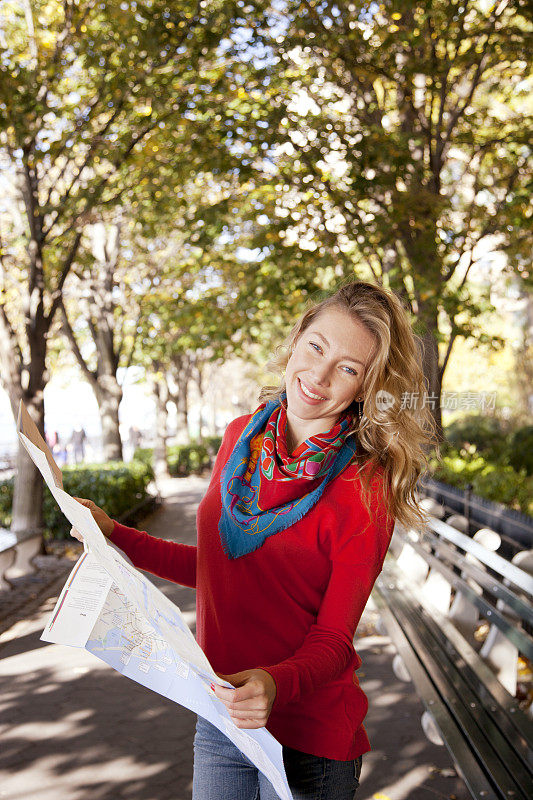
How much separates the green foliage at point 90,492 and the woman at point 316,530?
9643 mm

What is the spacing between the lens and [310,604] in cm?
211

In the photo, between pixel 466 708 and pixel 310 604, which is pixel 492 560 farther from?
pixel 310 604

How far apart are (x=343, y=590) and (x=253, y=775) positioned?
63cm

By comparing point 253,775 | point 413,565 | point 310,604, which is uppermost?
point 310,604

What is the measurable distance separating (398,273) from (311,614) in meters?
7.84

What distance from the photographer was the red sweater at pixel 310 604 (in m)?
1.97

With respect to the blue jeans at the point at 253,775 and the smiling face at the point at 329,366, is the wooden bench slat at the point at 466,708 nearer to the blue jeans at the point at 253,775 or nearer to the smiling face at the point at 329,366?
the blue jeans at the point at 253,775

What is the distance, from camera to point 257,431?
2426 millimetres

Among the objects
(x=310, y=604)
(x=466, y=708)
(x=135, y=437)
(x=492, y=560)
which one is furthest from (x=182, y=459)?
(x=310, y=604)

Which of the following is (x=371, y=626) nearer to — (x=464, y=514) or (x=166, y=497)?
(x=464, y=514)

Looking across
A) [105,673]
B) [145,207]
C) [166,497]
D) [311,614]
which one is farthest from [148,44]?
[166,497]

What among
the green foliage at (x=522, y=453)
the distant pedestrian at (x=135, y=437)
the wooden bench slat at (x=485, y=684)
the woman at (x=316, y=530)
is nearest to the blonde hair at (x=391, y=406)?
the woman at (x=316, y=530)

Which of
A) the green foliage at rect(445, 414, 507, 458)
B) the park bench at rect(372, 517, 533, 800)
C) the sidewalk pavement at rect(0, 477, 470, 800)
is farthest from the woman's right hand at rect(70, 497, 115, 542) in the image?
the green foliage at rect(445, 414, 507, 458)

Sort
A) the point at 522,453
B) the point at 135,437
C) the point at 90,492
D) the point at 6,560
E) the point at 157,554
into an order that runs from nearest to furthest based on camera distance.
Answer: the point at 157,554, the point at 6,560, the point at 90,492, the point at 522,453, the point at 135,437
